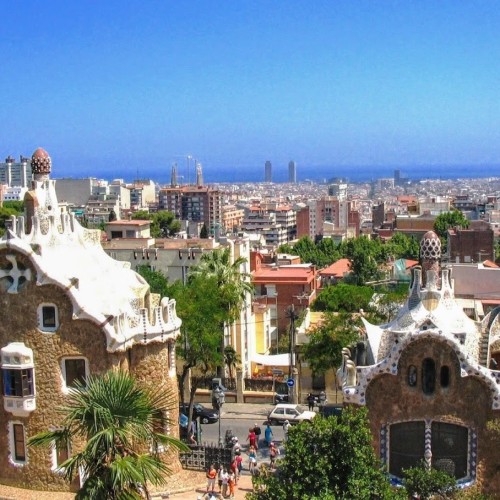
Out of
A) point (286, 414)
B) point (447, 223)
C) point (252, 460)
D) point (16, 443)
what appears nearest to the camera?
point (16, 443)

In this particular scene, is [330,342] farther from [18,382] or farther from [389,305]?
[18,382]

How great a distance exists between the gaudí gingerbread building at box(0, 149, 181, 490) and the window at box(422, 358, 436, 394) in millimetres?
8972

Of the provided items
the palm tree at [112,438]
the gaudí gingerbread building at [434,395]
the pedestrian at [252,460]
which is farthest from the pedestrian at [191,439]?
the palm tree at [112,438]

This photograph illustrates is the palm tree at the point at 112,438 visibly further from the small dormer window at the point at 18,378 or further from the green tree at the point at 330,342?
the green tree at the point at 330,342

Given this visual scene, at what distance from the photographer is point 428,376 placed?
26.5m

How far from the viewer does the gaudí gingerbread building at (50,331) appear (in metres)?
27.8

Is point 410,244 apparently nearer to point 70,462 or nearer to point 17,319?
point 17,319

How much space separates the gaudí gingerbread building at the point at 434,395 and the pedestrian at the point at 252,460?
5165mm

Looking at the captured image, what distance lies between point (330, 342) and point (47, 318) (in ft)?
51.1

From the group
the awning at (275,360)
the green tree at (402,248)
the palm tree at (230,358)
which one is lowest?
the green tree at (402,248)

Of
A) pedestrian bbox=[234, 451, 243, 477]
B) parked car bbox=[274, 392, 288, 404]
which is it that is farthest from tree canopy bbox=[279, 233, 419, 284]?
pedestrian bbox=[234, 451, 243, 477]

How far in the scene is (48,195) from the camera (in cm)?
2962

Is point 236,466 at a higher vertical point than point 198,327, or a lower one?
lower

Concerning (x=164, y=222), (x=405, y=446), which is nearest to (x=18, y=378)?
(x=405, y=446)
